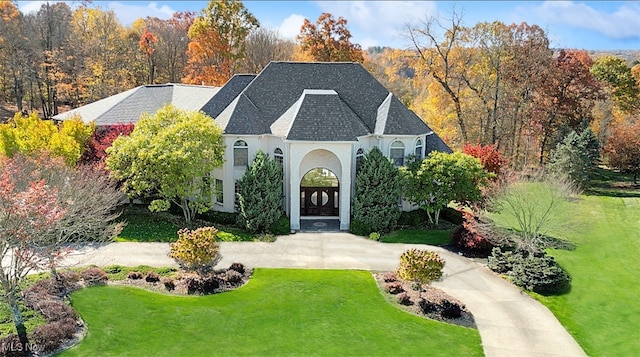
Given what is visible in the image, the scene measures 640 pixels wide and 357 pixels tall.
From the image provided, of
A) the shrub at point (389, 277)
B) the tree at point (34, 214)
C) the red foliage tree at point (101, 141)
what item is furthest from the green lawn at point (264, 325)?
the red foliage tree at point (101, 141)

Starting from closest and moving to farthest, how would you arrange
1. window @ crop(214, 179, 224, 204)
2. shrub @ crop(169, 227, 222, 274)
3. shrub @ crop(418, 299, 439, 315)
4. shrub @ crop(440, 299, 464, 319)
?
1. shrub @ crop(440, 299, 464, 319)
2. shrub @ crop(418, 299, 439, 315)
3. shrub @ crop(169, 227, 222, 274)
4. window @ crop(214, 179, 224, 204)

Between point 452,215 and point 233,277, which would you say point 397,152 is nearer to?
point 452,215

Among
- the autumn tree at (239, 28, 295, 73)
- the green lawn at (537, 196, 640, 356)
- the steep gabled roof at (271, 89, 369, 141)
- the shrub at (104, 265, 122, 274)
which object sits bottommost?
the green lawn at (537, 196, 640, 356)

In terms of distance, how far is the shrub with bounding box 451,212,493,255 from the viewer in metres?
27.9

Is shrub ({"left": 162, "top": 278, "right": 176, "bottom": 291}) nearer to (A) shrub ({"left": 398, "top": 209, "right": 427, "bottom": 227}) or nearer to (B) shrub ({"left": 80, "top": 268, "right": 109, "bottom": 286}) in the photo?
(B) shrub ({"left": 80, "top": 268, "right": 109, "bottom": 286})

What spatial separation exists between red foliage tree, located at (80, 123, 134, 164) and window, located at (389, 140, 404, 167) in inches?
700

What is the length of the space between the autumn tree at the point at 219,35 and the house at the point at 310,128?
18.5m

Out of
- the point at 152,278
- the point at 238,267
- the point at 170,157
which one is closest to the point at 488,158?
the point at 238,267

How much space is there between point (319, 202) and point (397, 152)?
6337 millimetres

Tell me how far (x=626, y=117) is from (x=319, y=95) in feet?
153

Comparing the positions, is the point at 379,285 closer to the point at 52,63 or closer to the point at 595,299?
the point at 595,299

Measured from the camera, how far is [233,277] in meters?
23.3

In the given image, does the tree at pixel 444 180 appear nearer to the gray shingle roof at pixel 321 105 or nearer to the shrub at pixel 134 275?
the gray shingle roof at pixel 321 105

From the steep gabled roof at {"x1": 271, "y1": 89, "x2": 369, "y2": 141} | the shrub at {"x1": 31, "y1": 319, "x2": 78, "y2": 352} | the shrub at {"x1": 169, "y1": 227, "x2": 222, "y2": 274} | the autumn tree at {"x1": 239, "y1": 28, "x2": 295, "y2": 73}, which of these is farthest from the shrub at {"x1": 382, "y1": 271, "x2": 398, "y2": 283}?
the autumn tree at {"x1": 239, "y1": 28, "x2": 295, "y2": 73}
